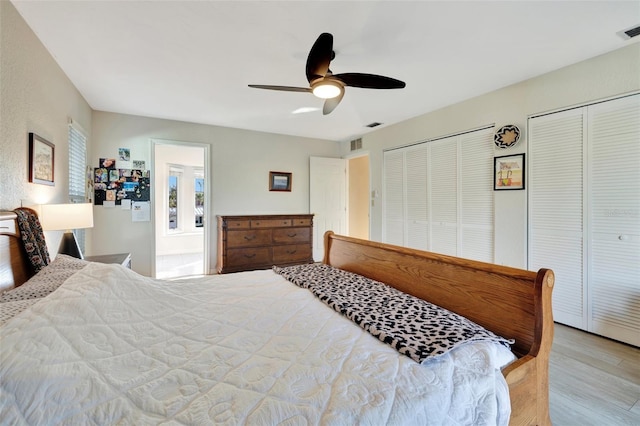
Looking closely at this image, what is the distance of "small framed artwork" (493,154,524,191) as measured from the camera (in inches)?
114

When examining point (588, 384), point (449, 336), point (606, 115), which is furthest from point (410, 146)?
point (449, 336)

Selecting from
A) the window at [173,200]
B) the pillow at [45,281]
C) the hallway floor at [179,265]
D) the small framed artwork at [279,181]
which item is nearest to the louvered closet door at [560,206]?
the small framed artwork at [279,181]

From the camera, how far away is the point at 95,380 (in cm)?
74

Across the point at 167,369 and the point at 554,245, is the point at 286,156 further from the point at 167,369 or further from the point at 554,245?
the point at 167,369

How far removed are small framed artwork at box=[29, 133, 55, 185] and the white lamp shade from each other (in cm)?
23

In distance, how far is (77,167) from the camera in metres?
3.09

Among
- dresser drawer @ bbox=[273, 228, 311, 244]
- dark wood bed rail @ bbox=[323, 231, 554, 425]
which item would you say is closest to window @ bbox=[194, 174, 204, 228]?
dresser drawer @ bbox=[273, 228, 311, 244]

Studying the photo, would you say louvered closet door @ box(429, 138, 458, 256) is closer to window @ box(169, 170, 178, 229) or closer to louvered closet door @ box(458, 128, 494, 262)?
louvered closet door @ box(458, 128, 494, 262)

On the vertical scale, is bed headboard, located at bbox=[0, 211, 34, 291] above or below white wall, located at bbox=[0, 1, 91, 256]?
below

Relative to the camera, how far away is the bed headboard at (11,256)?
1.39 metres

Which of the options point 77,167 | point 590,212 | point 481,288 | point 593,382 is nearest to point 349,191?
point 590,212

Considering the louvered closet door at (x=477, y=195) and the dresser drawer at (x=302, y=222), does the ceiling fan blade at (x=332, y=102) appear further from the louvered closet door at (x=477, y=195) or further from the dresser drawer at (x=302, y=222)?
the dresser drawer at (x=302, y=222)

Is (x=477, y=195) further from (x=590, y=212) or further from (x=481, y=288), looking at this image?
(x=481, y=288)

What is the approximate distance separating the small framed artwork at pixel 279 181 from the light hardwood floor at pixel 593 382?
421cm
